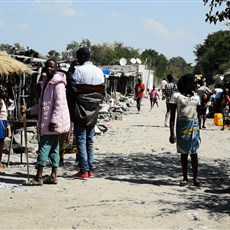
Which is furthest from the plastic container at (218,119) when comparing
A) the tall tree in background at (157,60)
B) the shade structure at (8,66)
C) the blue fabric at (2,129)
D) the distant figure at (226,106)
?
the tall tree in background at (157,60)

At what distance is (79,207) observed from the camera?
5.51 m

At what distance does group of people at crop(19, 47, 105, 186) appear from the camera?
21.2 ft

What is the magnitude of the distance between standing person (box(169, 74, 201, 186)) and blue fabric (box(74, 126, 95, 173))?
4.05ft


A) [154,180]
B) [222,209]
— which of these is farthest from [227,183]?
[222,209]

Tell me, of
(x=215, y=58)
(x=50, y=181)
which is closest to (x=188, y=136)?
(x=50, y=181)

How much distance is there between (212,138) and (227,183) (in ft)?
21.3

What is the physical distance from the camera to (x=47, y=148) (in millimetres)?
6520

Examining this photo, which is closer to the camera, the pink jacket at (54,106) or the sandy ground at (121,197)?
the sandy ground at (121,197)

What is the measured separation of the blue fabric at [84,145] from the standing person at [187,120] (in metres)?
1.24

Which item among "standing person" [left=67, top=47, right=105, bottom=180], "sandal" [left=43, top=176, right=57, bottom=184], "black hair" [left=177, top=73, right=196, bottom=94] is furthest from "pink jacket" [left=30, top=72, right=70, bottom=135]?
"black hair" [left=177, top=73, right=196, bottom=94]

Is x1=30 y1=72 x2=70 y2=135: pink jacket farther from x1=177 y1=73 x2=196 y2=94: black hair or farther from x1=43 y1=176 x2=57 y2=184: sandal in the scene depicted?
x1=177 y1=73 x2=196 y2=94: black hair

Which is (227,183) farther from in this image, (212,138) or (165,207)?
(212,138)

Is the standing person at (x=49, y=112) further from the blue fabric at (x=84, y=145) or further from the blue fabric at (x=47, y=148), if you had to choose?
the blue fabric at (x=84, y=145)

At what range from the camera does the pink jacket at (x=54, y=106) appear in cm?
645
